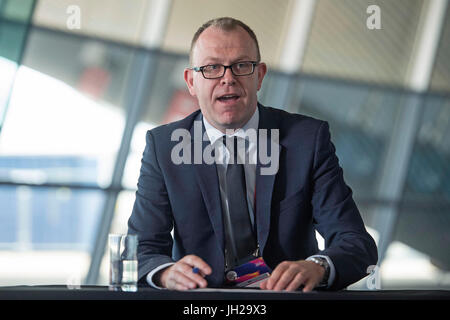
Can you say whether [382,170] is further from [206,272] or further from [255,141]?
[206,272]

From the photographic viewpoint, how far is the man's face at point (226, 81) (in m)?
1.96

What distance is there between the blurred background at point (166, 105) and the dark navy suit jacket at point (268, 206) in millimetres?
2762

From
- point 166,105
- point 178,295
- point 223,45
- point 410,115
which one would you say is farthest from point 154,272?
point 410,115

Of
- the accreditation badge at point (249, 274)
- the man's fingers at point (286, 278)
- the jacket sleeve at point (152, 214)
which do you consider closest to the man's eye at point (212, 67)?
the jacket sleeve at point (152, 214)

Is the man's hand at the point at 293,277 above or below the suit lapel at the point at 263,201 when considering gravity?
below

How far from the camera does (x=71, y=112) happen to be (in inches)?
187

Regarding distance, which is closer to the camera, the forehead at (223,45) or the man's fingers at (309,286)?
the man's fingers at (309,286)

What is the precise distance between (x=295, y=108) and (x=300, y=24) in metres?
0.79

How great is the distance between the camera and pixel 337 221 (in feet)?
6.06

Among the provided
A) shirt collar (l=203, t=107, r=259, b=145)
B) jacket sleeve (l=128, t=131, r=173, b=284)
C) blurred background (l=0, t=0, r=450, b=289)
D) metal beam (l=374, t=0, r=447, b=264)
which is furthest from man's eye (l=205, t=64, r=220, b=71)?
metal beam (l=374, t=0, r=447, b=264)

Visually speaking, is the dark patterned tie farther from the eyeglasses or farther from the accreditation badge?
the eyeglasses

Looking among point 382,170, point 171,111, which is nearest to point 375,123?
point 382,170

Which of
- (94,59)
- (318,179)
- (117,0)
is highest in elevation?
(117,0)
